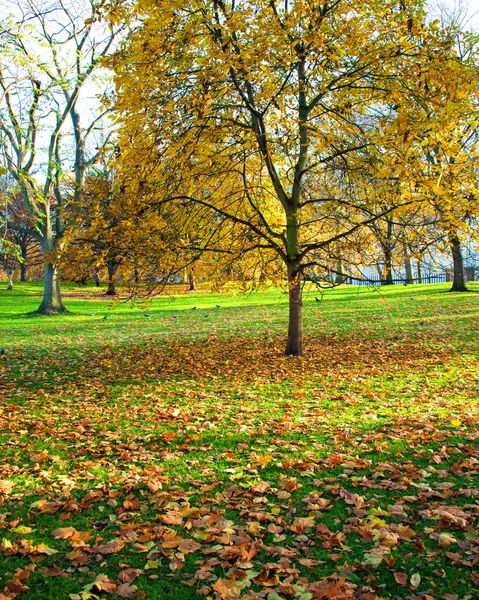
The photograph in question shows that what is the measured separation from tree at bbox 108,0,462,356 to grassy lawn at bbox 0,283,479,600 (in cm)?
277

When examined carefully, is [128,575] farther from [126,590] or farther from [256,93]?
[256,93]

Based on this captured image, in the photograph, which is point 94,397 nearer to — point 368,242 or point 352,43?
point 368,242

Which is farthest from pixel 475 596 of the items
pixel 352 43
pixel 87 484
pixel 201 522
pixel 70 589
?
pixel 352 43

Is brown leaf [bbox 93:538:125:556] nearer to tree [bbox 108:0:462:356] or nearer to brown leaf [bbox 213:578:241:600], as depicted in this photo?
brown leaf [bbox 213:578:241:600]

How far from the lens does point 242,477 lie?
446cm

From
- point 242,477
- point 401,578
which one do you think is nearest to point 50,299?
point 242,477

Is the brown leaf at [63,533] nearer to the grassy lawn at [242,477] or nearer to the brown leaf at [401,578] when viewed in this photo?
the grassy lawn at [242,477]

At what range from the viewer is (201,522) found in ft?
11.8

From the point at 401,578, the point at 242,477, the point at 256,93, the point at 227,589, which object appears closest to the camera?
the point at 227,589

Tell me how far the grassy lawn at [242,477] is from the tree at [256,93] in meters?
2.77

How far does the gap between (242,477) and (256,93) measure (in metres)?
6.97

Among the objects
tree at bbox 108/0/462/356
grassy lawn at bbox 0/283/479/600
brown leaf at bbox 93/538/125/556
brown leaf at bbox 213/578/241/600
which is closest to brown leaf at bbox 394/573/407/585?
grassy lawn at bbox 0/283/479/600

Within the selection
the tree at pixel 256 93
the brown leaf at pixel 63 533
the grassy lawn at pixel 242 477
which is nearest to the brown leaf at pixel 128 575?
the grassy lawn at pixel 242 477

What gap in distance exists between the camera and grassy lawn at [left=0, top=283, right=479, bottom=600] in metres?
2.98
